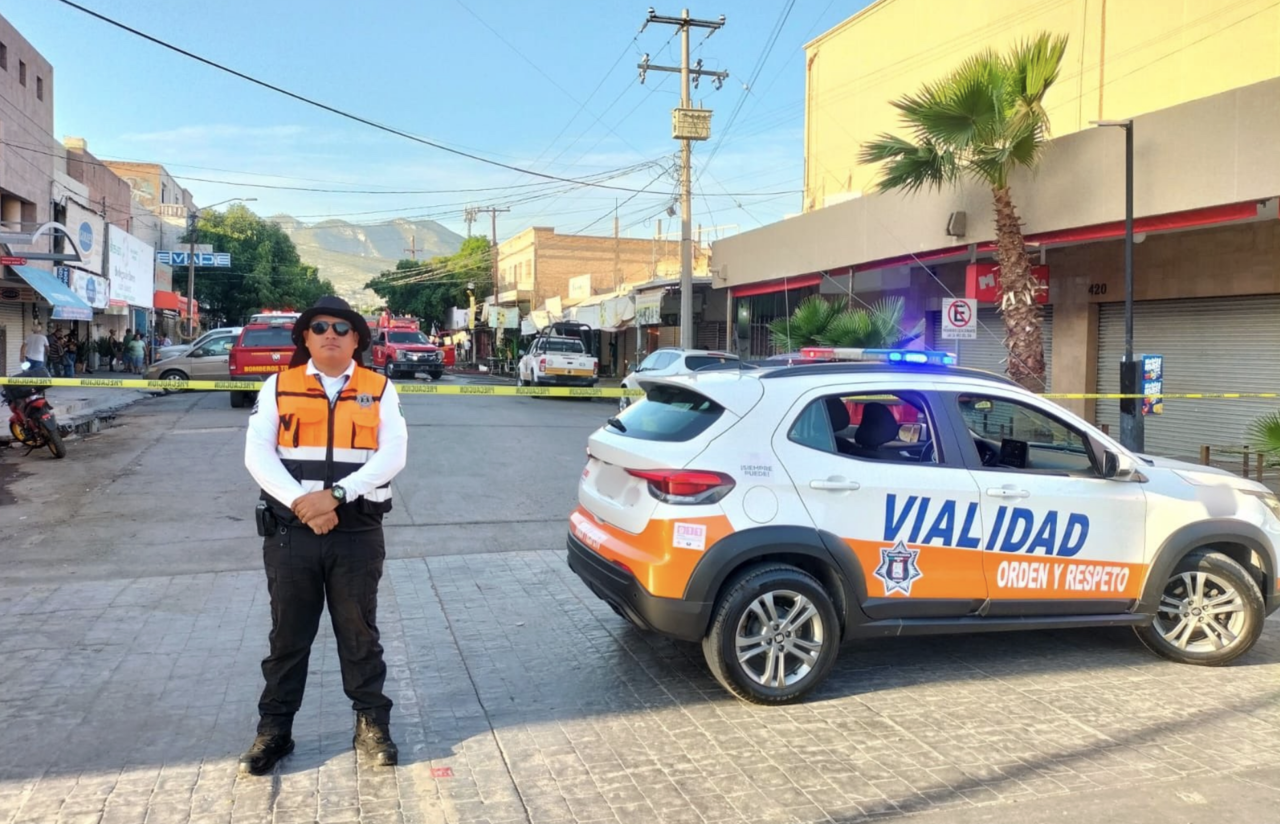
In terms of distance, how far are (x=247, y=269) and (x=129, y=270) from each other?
2825 cm

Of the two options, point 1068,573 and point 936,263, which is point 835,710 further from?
point 936,263

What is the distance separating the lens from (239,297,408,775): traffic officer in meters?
3.89

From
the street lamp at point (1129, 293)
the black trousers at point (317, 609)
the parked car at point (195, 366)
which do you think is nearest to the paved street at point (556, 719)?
the black trousers at point (317, 609)

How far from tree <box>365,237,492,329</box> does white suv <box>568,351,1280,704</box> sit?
62.3m

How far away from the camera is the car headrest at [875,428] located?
541 cm

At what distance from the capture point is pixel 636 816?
3.73 metres

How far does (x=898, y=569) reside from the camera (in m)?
5.01

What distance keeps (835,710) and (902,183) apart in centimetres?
1193

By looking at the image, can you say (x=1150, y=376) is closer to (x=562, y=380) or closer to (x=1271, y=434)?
(x=1271, y=434)

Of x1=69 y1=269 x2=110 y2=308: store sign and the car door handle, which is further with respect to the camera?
x1=69 y1=269 x2=110 y2=308: store sign

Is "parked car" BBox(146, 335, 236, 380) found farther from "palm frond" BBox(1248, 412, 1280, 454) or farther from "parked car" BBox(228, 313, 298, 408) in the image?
"palm frond" BBox(1248, 412, 1280, 454)

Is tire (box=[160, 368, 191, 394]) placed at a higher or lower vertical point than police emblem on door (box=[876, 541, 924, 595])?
higher

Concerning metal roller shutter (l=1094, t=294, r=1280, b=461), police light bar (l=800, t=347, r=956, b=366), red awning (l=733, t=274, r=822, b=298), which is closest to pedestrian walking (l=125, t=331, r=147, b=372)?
red awning (l=733, t=274, r=822, b=298)

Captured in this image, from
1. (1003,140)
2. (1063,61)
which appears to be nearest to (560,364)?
(1063,61)
